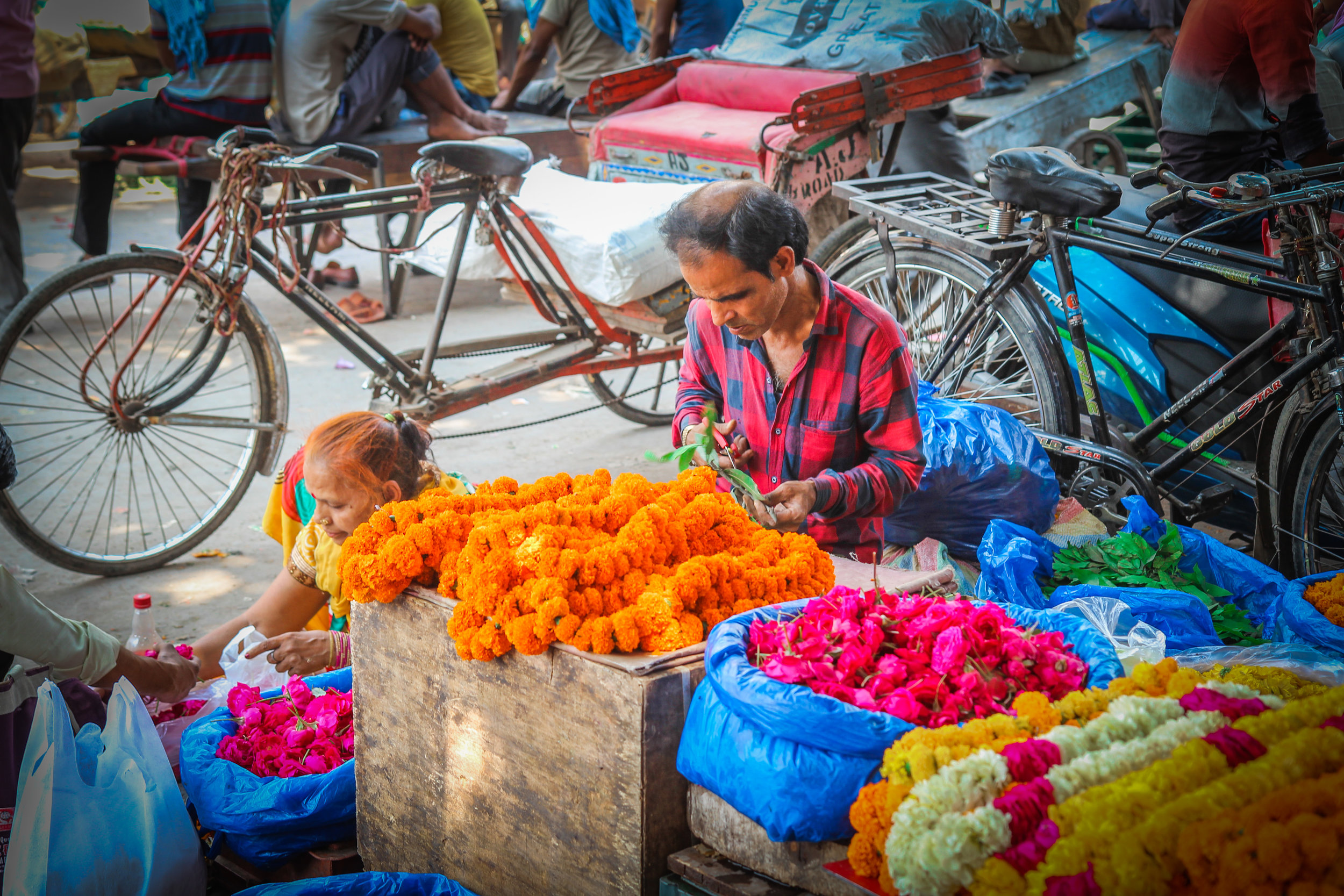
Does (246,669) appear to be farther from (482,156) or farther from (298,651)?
(482,156)

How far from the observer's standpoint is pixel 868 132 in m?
4.82

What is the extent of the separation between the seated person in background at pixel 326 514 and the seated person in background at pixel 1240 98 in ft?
8.37

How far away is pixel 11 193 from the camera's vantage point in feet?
20.6

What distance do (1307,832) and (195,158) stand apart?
21.7 ft

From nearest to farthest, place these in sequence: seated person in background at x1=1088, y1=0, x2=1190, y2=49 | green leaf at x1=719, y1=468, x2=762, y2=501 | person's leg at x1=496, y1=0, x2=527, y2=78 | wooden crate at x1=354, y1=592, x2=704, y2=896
→ 1. wooden crate at x1=354, y1=592, x2=704, y2=896
2. green leaf at x1=719, y1=468, x2=762, y2=501
3. seated person in background at x1=1088, y1=0, x2=1190, y2=49
4. person's leg at x1=496, y1=0, x2=527, y2=78

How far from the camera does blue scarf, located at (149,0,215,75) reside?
238 inches

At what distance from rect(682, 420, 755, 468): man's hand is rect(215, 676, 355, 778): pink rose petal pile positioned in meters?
1.01

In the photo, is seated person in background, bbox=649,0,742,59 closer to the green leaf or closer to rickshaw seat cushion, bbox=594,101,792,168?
rickshaw seat cushion, bbox=594,101,792,168

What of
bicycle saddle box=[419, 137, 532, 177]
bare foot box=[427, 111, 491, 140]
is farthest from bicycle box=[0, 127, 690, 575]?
bare foot box=[427, 111, 491, 140]

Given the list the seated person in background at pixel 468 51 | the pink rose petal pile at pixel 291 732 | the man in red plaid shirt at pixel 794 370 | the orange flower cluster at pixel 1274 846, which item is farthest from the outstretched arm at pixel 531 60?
the orange flower cluster at pixel 1274 846

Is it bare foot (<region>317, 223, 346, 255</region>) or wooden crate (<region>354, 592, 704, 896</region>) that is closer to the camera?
wooden crate (<region>354, 592, 704, 896</region>)

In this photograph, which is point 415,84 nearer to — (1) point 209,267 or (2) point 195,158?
(2) point 195,158

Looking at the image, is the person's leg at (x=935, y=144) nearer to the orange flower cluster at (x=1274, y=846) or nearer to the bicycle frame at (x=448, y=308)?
the bicycle frame at (x=448, y=308)

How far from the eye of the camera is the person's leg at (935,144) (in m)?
6.00
